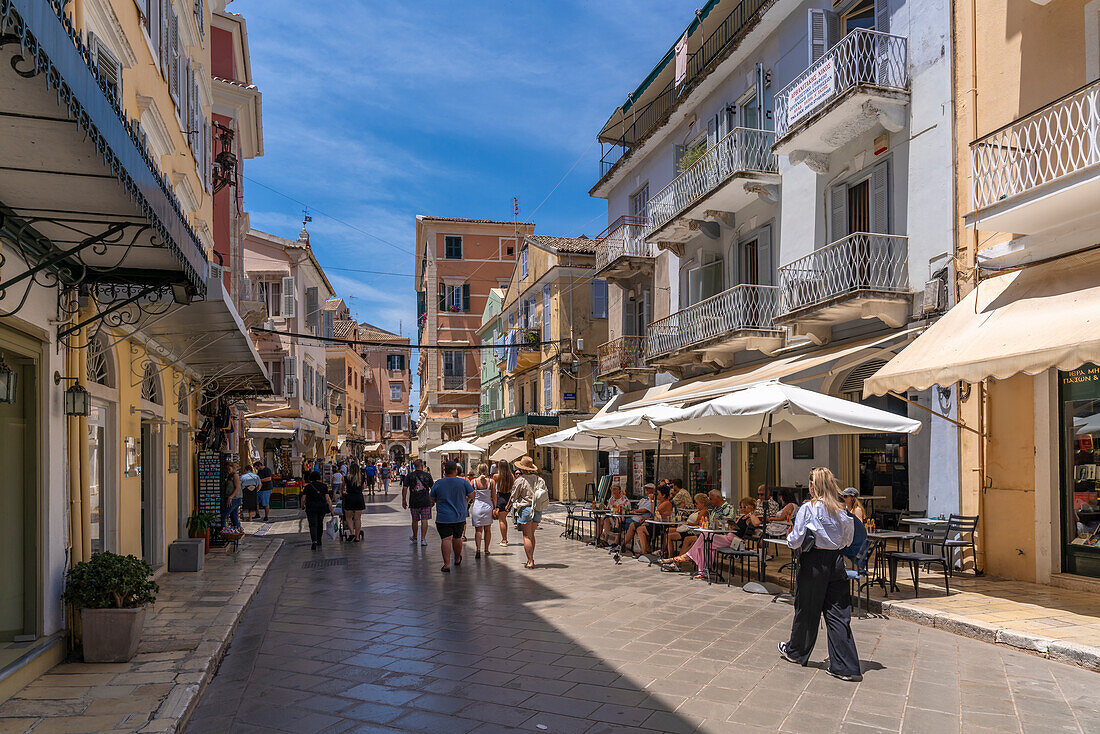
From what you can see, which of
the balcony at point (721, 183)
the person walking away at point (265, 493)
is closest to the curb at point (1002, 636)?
the balcony at point (721, 183)

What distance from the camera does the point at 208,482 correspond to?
50.1ft

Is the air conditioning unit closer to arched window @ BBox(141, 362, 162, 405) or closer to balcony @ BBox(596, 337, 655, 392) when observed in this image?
balcony @ BBox(596, 337, 655, 392)

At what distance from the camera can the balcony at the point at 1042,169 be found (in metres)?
8.96

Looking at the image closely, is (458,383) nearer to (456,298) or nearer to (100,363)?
(456,298)

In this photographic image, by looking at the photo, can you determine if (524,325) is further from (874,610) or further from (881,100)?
(874,610)

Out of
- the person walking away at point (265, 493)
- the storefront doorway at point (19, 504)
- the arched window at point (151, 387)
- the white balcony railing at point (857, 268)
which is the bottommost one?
the person walking away at point (265, 493)

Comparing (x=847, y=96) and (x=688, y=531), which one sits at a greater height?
(x=847, y=96)

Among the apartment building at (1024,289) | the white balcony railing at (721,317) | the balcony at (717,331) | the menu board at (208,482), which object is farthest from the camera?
the white balcony railing at (721,317)

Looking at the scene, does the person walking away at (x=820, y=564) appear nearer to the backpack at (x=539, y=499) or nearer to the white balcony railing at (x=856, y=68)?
the backpack at (x=539, y=499)

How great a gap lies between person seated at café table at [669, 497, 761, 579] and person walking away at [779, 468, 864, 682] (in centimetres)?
464

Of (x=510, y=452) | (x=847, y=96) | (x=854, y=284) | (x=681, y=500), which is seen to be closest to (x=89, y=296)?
(x=681, y=500)

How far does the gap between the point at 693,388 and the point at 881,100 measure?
7.24m

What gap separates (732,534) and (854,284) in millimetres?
4590

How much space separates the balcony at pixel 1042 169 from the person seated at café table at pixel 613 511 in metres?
7.96
